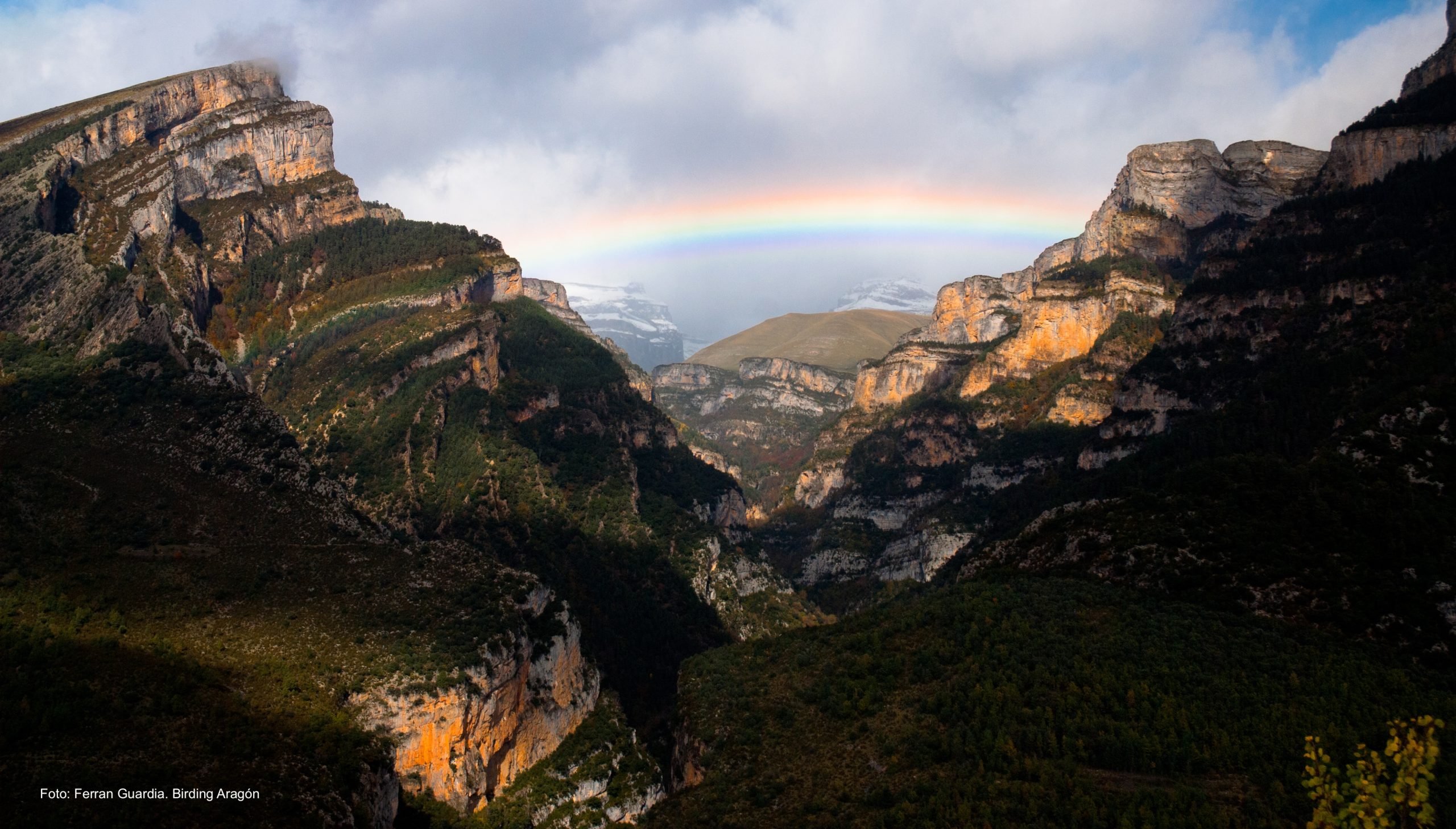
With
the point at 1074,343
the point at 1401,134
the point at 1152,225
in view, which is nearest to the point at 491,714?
the point at 1401,134

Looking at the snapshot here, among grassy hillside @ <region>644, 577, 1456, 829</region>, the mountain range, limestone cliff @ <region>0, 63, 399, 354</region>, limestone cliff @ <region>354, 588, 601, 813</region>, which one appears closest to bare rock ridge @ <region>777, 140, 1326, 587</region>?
the mountain range

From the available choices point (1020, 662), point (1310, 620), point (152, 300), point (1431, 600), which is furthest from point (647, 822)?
point (152, 300)

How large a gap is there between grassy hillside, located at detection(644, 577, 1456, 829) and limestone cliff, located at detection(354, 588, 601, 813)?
1208 centimetres

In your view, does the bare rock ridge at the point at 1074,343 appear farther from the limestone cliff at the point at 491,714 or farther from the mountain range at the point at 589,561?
the limestone cliff at the point at 491,714

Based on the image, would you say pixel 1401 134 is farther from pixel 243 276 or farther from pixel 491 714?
pixel 243 276

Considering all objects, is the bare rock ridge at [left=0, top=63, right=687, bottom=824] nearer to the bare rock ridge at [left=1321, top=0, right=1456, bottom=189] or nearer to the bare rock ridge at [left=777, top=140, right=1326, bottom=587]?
the bare rock ridge at [left=777, top=140, right=1326, bottom=587]

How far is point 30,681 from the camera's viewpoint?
3334 cm

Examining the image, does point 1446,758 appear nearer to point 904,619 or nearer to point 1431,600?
point 1431,600

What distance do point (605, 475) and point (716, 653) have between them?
50.3 metres

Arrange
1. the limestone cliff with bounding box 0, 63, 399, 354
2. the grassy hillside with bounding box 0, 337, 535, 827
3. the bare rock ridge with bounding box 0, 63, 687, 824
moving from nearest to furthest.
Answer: the grassy hillside with bounding box 0, 337, 535, 827 < the bare rock ridge with bounding box 0, 63, 687, 824 < the limestone cliff with bounding box 0, 63, 399, 354

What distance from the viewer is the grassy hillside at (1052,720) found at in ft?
114

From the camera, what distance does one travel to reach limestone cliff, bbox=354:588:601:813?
4753cm

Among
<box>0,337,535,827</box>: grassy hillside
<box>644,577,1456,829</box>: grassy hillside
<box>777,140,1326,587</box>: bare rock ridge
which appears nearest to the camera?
<box>0,337,535,827</box>: grassy hillside

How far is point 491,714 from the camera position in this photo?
55719 mm
